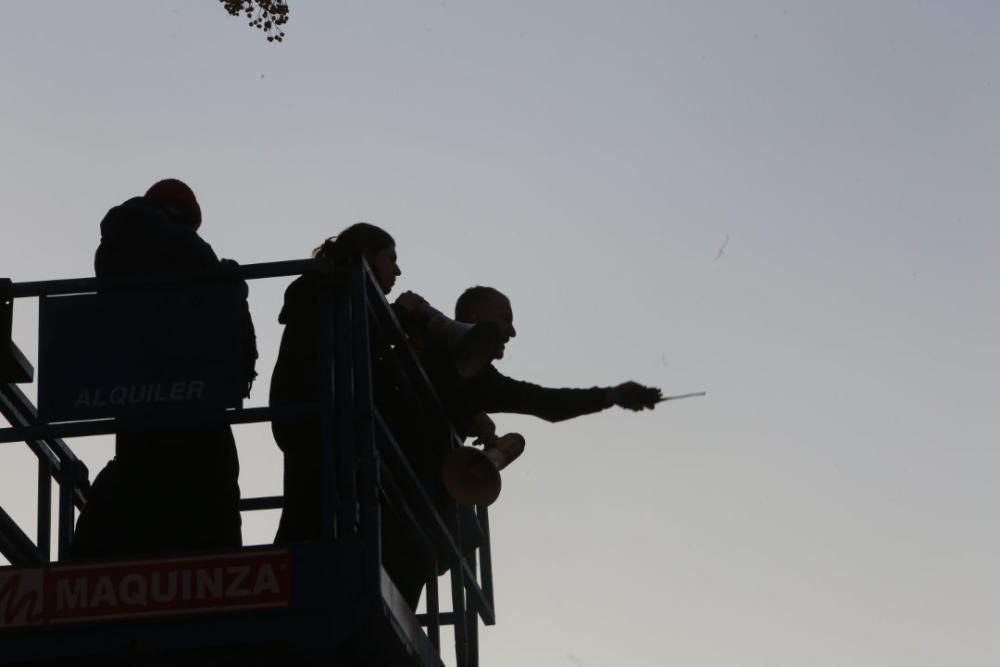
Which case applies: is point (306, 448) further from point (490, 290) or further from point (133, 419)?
A: point (490, 290)

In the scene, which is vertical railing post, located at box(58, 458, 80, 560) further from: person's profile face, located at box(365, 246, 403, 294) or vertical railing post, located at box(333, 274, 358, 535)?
vertical railing post, located at box(333, 274, 358, 535)

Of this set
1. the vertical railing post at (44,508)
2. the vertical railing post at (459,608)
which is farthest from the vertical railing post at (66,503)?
the vertical railing post at (459,608)

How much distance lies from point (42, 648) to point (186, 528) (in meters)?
0.82

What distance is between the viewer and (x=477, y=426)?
30.3ft

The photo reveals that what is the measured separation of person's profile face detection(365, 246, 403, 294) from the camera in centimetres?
867

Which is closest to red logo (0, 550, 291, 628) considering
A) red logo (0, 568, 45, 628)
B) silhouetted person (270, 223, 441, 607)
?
red logo (0, 568, 45, 628)

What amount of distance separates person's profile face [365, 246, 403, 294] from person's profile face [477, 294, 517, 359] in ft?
2.06

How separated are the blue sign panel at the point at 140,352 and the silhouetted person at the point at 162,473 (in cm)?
7

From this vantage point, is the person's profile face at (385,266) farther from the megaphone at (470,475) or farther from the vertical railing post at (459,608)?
the vertical railing post at (459,608)

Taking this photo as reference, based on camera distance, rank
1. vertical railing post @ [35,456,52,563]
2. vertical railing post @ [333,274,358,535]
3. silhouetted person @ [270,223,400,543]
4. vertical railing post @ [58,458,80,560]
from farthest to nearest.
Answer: vertical railing post @ [58,458,80,560] < vertical railing post @ [35,456,52,563] < silhouetted person @ [270,223,400,543] < vertical railing post @ [333,274,358,535]

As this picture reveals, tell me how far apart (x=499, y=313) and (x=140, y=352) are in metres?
2.25

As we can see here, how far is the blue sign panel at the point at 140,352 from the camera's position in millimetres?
7594

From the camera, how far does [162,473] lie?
777cm

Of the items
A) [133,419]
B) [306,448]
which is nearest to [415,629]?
[306,448]
